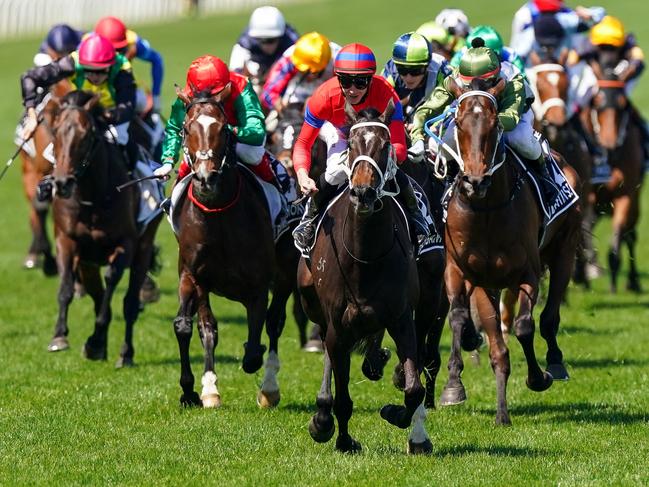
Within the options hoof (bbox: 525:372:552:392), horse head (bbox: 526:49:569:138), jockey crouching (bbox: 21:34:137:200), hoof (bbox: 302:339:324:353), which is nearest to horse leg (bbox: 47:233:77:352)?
jockey crouching (bbox: 21:34:137:200)

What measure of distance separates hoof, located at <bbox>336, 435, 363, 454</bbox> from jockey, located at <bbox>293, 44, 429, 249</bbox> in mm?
1176

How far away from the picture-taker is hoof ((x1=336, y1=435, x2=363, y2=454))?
8.62m

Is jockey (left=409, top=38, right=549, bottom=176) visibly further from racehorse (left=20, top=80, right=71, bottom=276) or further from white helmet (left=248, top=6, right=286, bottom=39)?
racehorse (left=20, top=80, right=71, bottom=276)

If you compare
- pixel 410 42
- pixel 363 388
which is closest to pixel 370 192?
pixel 410 42

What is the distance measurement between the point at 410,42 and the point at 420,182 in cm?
103

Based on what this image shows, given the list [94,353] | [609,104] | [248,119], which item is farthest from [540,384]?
[609,104]

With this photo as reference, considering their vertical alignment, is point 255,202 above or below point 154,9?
above

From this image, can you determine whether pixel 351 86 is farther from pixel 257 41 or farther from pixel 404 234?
pixel 257 41

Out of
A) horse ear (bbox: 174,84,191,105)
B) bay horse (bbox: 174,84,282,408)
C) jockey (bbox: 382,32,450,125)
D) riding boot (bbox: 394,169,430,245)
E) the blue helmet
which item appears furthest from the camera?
the blue helmet

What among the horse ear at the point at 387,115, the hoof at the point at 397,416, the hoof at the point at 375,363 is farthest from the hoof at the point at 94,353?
the horse ear at the point at 387,115

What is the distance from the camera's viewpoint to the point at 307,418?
32.9 ft

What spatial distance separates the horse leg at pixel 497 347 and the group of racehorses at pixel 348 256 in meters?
0.01

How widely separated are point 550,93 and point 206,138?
19.9 ft

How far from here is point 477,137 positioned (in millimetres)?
8922
